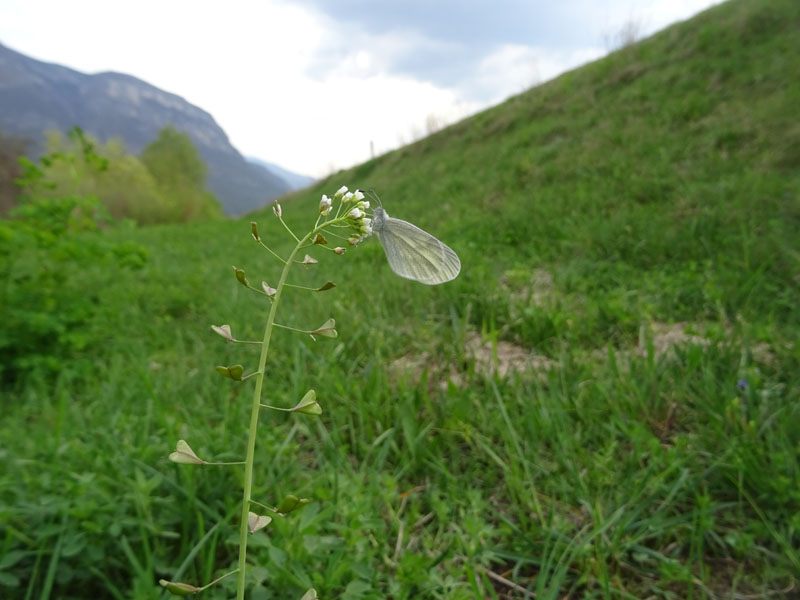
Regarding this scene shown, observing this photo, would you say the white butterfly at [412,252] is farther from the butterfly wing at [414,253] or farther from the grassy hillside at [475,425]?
the grassy hillside at [475,425]

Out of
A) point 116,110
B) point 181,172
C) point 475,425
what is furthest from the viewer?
point 116,110

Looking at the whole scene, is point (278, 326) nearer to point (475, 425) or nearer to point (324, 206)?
point (324, 206)

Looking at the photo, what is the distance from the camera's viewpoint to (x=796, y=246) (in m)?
3.48

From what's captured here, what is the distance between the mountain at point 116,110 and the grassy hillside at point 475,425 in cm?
11067

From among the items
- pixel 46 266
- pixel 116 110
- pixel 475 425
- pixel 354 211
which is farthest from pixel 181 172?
pixel 116 110

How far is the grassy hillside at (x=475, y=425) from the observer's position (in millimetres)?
1413

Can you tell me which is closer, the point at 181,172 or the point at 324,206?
the point at 324,206

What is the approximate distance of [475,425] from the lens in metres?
2.19

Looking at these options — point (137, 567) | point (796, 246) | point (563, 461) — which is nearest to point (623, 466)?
point (563, 461)

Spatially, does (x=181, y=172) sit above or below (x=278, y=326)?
above

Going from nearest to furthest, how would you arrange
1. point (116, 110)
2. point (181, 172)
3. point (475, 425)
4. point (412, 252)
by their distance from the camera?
point (412, 252)
point (475, 425)
point (181, 172)
point (116, 110)

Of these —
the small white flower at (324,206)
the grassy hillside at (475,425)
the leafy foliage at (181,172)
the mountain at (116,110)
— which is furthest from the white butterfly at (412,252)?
the mountain at (116,110)

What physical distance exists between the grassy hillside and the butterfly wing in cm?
98

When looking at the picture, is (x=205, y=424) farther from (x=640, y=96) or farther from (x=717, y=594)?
(x=640, y=96)
